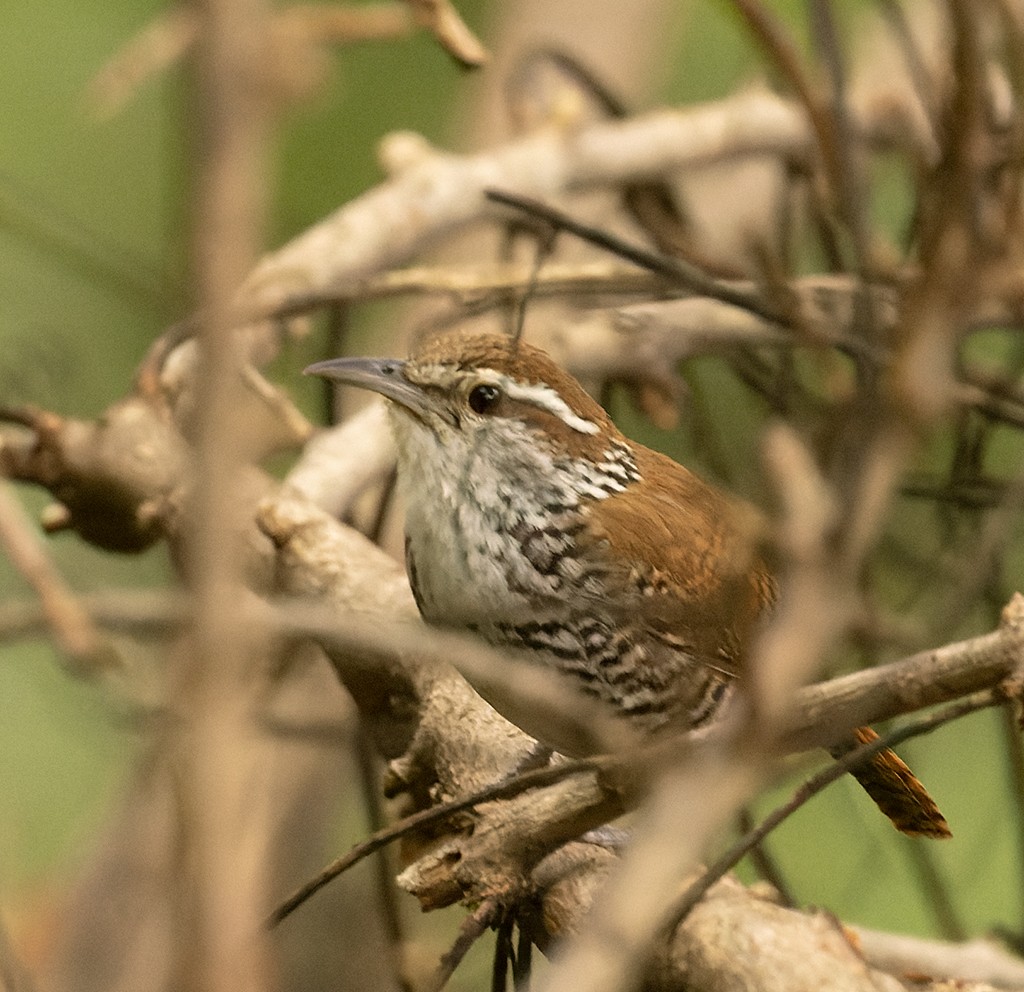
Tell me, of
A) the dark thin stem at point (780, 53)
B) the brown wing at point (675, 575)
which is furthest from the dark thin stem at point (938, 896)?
the dark thin stem at point (780, 53)

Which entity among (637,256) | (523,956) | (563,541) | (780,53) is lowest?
(523,956)

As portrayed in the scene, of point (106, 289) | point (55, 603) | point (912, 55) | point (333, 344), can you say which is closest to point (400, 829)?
point (55, 603)

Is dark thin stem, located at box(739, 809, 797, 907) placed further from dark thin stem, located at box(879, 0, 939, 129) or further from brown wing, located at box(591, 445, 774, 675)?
dark thin stem, located at box(879, 0, 939, 129)

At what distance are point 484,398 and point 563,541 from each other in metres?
0.26

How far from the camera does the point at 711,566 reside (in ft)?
6.64

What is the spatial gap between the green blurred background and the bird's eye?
1570 mm

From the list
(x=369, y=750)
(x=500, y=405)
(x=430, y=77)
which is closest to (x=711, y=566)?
(x=500, y=405)

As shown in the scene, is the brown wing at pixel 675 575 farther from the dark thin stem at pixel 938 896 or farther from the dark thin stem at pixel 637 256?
the dark thin stem at pixel 938 896

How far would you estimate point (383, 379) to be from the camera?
84.0 inches

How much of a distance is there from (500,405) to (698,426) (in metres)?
0.90

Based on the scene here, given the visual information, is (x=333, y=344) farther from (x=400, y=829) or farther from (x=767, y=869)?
(x=400, y=829)

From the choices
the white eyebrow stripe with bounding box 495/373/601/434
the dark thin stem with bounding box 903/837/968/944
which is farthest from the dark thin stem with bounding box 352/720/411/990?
the dark thin stem with bounding box 903/837/968/944

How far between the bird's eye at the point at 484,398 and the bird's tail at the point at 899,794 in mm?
710

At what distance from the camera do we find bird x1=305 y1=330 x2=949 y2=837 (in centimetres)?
196
